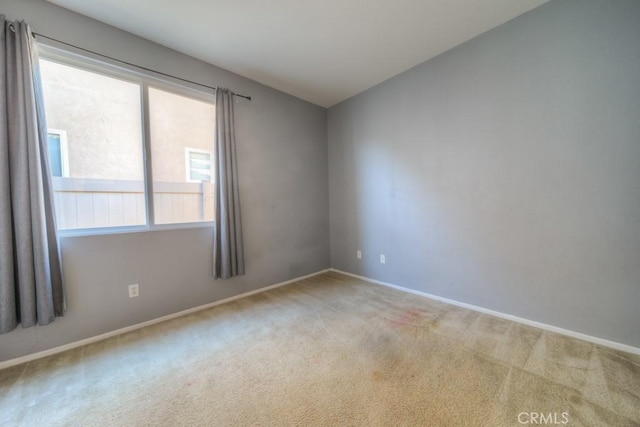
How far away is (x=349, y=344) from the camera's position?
1.92m

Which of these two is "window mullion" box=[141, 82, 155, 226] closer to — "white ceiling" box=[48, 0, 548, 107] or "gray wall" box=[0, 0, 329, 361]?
"gray wall" box=[0, 0, 329, 361]

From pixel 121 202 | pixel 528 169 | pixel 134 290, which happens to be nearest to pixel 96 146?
pixel 121 202

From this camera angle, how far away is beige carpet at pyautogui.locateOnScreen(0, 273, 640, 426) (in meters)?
1.28

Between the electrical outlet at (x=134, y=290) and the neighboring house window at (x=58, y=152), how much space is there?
3.58ft

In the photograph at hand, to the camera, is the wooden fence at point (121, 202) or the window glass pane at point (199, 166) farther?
the window glass pane at point (199, 166)

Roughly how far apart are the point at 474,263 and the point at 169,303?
3.17m

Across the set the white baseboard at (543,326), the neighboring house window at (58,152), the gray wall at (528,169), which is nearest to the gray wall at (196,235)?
the neighboring house window at (58,152)

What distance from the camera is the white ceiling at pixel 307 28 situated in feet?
6.35

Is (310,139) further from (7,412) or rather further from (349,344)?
(7,412)

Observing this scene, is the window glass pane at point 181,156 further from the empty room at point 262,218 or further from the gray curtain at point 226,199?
the gray curtain at point 226,199

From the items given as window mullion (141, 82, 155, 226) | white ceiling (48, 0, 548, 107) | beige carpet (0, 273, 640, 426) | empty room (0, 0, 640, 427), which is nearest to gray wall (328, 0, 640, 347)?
empty room (0, 0, 640, 427)

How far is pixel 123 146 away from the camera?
2230 millimetres

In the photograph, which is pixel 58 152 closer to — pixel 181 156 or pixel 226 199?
pixel 181 156

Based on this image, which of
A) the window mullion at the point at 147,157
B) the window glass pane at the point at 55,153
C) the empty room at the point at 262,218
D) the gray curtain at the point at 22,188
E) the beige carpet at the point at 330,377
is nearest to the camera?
the beige carpet at the point at 330,377
